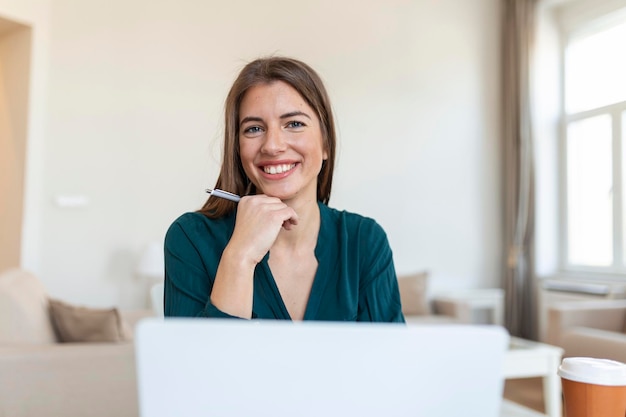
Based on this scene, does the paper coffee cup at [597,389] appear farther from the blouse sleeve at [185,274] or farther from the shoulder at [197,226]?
the shoulder at [197,226]

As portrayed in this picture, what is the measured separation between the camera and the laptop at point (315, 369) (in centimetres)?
43

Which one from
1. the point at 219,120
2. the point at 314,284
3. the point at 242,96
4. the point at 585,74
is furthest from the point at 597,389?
the point at 585,74

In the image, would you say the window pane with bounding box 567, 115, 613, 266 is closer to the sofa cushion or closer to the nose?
the nose

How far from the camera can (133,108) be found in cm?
382

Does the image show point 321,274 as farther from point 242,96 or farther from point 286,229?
point 242,96

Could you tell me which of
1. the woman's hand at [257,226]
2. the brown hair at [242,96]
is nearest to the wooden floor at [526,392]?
the brown hair at [242,96]

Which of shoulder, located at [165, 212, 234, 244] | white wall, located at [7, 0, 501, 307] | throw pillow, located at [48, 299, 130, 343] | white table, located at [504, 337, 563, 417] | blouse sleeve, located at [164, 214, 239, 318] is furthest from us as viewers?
white wall, located at [7, 0, 501, 307]

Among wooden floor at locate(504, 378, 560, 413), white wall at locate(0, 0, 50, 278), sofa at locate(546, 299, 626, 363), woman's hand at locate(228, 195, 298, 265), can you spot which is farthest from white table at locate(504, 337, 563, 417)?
white wall at locate(0, 0, 50, 278)

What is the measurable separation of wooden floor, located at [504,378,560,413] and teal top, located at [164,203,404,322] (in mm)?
2573

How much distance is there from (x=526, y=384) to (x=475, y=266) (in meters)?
1.22

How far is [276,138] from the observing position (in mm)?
1091

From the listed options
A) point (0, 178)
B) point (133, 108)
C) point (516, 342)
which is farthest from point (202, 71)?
point (516, 342)

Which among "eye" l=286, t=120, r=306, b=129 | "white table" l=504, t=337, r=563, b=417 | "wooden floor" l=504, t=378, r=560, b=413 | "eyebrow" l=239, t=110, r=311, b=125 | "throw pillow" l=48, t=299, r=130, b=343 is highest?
"eyebrow" l=239, t=110, r=311, b=125

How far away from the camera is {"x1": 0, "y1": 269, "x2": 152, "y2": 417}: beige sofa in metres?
1.90
